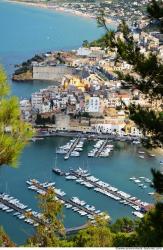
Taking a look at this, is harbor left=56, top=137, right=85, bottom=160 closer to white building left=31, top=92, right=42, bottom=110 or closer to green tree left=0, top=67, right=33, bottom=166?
white building left=31, top=92, right=42, bottom=110

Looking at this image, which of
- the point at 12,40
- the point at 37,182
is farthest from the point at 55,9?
the point at 37,182

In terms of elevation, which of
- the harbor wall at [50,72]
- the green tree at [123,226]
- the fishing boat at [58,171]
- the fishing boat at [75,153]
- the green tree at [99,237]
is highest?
the green tree at [99,237]

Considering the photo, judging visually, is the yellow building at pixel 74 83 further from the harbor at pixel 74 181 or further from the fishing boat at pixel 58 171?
the fishing boat at pixel 58 171

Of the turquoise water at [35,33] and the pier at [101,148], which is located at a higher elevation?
the pier at [101,148]

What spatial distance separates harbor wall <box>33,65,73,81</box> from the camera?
1878 cm

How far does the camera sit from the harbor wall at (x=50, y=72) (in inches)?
739

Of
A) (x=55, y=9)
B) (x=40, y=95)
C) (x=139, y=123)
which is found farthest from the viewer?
(x=55, y=9)

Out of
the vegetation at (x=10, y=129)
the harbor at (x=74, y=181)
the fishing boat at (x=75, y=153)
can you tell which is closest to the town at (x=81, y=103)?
the harbor at (x=74, y=181)

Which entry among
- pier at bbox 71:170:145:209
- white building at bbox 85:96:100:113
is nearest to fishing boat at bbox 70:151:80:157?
pier at bbox 71:170:145:209

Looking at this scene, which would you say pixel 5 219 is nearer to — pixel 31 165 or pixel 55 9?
pixel 31 165

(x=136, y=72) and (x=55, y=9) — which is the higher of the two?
(x=136, y=72)

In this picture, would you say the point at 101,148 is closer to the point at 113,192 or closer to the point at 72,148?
the point at 72,148

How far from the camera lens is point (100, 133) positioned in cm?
1320

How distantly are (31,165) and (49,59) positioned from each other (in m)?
10.4
